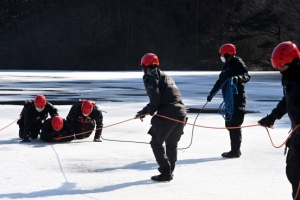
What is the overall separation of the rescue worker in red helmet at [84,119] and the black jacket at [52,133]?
117 mm

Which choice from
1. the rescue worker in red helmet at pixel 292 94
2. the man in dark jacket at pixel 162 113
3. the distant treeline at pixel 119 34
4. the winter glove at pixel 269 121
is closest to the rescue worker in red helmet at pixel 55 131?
the man in dark jacket at pixel 162 113

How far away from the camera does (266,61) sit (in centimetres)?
5444

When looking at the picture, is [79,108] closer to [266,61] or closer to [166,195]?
[166,195]

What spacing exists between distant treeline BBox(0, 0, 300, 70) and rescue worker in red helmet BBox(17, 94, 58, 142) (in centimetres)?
4556

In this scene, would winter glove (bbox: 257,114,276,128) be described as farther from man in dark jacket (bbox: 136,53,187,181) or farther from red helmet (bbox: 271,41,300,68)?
man in dark jacket (bbox: 136,53,187,181)

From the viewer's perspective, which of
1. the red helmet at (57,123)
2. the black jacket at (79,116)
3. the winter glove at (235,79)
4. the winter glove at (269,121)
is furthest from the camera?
the black jacket at (79,116)

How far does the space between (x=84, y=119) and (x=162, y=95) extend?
347cm

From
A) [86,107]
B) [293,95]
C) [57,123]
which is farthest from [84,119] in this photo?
[293,95]

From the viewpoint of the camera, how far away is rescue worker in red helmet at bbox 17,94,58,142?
9.43 metres

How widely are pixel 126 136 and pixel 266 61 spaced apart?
4616 cm

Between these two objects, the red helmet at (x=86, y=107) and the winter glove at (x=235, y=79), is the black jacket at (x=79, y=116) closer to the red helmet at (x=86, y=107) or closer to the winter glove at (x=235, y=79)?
the red helmet at (x=86, y=107)

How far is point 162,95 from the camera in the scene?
6.47m

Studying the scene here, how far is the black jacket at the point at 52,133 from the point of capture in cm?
936

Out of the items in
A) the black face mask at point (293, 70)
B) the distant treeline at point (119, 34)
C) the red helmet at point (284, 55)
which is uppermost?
the red helmet at point (284, 55)
